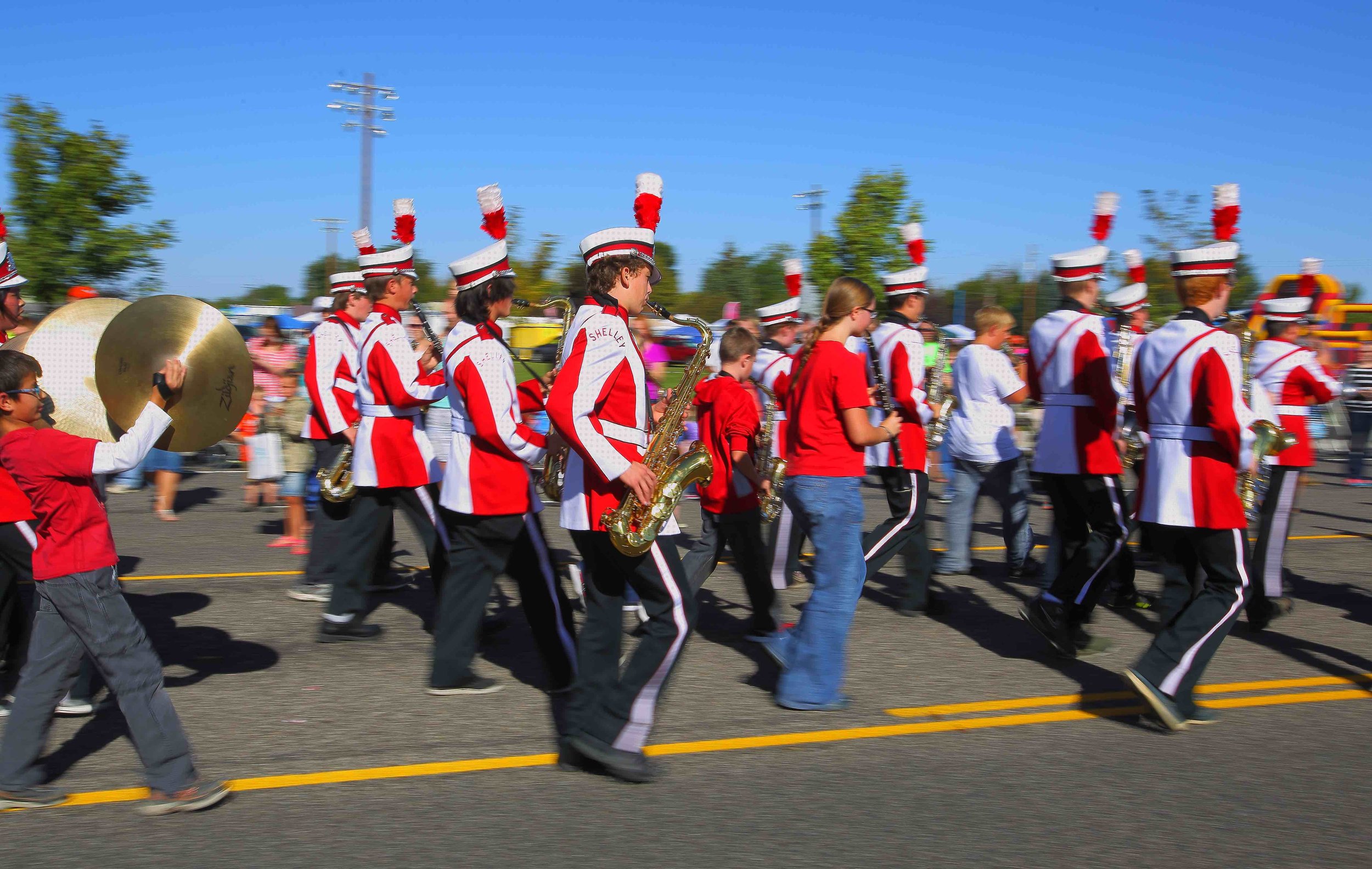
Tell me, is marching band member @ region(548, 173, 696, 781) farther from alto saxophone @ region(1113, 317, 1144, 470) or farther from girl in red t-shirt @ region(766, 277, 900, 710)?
alto saxophone @ region(1113, 317, 1144, 470)

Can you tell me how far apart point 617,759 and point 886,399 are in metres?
2.68

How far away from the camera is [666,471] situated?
4.00 meters

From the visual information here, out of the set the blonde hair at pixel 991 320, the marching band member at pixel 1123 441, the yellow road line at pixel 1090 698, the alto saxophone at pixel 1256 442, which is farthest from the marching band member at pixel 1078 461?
the blonde hair at pixel 991 320

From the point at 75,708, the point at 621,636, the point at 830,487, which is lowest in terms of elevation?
the point at 75,708

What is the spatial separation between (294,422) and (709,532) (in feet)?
14.5

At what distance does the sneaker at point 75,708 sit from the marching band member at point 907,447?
392cm

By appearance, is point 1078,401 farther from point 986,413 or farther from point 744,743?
point 744,743

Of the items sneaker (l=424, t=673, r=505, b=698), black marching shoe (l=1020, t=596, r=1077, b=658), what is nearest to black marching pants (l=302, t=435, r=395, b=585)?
Answer: sneaker (l=424, t=673, r=505, b=698)

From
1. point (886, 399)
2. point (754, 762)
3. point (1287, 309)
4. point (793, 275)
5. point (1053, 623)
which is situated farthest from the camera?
point (793, 275)

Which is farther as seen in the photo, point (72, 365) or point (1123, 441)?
point (1123, 441)

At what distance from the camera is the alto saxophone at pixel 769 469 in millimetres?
6121

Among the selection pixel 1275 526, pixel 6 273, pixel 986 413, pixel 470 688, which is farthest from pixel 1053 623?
pixel 6 273

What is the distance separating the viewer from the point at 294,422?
9.07m

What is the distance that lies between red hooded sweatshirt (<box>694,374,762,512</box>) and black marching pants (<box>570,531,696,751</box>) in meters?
1.86
